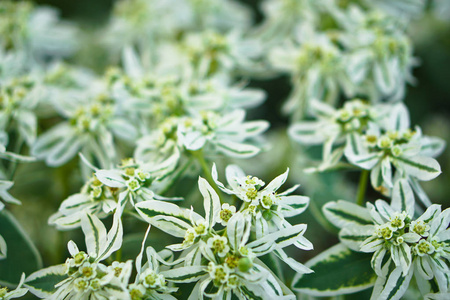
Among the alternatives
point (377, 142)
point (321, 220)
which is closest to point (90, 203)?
point (321, 220)

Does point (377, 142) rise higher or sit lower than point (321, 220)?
higher

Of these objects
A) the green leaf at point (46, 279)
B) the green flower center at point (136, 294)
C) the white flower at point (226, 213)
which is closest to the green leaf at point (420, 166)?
the white flower at point (226, 213)

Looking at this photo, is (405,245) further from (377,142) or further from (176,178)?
(176,178)

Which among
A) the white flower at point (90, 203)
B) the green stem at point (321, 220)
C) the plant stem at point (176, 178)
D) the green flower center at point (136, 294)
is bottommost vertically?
the green flower center at point (136, 294)

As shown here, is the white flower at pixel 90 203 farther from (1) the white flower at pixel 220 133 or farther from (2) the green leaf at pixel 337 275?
(2) the green leaf at pixel 337 275

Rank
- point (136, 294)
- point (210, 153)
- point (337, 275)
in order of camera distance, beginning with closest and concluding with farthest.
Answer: point (136, 294)
point (337, 275)
point (210, 153)
